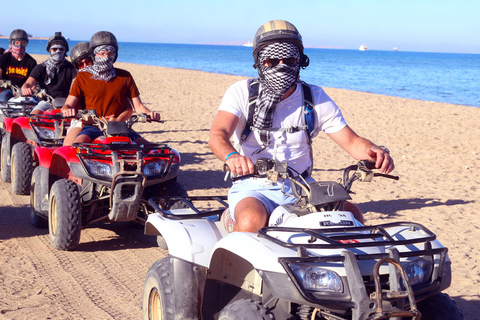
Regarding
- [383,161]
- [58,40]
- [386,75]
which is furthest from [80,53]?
[386,75]

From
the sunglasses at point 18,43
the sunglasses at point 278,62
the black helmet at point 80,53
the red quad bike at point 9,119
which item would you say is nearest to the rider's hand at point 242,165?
the sunglasses at point 278,62

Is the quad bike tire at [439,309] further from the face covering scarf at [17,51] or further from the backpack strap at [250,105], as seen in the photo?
the face covering scarf at [17,51]

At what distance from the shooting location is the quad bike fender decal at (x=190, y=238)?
314 centimetres

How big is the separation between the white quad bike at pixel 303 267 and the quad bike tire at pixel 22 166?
4485 millimetres

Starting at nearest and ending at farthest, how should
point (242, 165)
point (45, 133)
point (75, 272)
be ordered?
point (242, 165) → point (75, 272) → point (45, 133)

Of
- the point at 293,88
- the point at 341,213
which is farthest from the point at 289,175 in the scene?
the point at 293,88

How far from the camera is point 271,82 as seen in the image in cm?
362

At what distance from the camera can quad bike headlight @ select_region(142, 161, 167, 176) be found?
5.46 m

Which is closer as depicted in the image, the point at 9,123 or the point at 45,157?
the point at 45,157

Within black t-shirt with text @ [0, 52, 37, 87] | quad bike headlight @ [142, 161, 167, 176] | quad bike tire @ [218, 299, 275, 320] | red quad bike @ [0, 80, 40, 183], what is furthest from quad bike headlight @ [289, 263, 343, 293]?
black t-shirt with text @ [0, 52, 37, 87]

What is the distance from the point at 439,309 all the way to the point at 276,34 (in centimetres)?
181

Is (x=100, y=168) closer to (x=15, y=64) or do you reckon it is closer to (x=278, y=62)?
(x=278, y=62)

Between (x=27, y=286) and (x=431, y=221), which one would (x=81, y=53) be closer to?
(x=27, y=286)

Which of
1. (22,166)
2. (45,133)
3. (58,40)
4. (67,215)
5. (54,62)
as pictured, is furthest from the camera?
(54,62)
